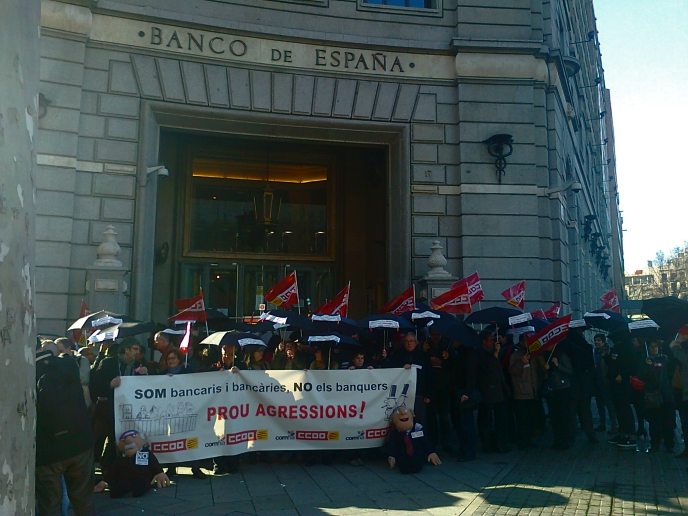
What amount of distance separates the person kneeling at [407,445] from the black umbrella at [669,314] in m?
5.11

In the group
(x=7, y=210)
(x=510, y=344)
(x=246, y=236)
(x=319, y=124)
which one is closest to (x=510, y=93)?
(x=319, y=124)

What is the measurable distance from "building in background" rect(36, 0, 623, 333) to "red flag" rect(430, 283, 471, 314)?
9.73 ft

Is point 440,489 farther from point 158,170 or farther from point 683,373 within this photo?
point 158,170

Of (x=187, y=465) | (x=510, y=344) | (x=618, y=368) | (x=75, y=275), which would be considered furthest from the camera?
(x=75, y=275)

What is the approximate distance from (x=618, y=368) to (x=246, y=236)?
10.3 meters

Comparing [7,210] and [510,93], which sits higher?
[510,93]

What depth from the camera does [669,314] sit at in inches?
→ 441

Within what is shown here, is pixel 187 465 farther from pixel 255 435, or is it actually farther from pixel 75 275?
pixel 75 275

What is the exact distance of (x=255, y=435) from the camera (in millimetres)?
8766

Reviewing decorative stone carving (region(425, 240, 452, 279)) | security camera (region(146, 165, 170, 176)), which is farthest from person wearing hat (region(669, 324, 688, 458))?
security camera (region(146, 165, 170, 176))

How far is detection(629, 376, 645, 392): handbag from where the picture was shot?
32.3ft

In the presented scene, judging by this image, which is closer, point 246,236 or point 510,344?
point 510,344

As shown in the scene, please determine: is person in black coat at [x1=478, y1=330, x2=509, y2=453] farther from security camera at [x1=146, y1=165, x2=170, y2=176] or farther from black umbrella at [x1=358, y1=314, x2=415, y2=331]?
security camera at [x1=146, y1=165, x2=170, y2=176]

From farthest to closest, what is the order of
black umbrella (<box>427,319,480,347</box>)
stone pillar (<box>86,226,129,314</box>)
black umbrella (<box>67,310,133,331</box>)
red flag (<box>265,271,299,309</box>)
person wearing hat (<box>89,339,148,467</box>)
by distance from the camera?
stone pillar (<box>86,226,129,314</box>)
red flag (<box>265,271,299,309</box>)
black umbrella (<box>427,319,480,347</box>)
black umbrella (<box>67,310,133,331</box>)
person wearing hat (<box>89,339,148,467</box>)
